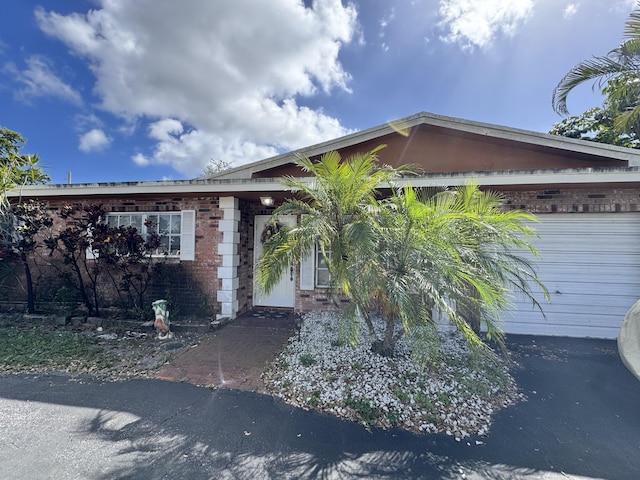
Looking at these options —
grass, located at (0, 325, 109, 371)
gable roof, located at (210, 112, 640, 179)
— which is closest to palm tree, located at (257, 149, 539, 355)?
gable roof, located at (210, 112, 640, 179)

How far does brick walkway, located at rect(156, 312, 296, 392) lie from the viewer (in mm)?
4008

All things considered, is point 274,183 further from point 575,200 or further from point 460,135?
point 575,200

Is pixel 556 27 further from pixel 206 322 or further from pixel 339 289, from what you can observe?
pixel 206 322

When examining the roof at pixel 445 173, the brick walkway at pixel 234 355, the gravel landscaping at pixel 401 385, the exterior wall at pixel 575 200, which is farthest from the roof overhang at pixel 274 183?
the brick walkway at pixel 234 355

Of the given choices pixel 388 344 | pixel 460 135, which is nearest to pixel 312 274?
pixel 388 344

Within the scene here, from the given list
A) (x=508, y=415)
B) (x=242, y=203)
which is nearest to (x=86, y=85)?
(x=242, y=203)

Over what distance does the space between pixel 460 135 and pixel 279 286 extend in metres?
5.92

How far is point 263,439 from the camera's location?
2807 millimetres

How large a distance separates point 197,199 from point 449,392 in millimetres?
6400

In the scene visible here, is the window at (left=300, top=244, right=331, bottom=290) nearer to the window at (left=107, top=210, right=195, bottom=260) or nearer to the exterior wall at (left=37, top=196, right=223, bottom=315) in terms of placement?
the exterior wall at (left=37, top=196, right=223, bottom=315)

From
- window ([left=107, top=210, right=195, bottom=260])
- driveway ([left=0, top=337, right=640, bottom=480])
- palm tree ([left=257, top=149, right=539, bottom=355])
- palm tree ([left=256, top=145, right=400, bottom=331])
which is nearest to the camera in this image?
driveway ([left=0, top=337, right=640, bottom=480])

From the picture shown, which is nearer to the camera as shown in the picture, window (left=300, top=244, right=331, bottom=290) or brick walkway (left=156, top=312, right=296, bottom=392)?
brick walkway (left=156, top=312, right=296, bottom=392)

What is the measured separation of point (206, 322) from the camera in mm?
6375

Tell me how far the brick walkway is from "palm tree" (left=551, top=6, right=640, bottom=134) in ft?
26.7
